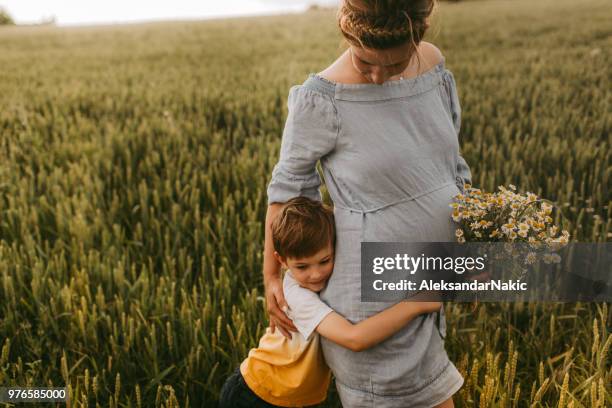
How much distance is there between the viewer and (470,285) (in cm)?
136

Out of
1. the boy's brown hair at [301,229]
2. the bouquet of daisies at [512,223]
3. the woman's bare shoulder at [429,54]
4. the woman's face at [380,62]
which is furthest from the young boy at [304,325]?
the woman's bare shoulder at [429,54]

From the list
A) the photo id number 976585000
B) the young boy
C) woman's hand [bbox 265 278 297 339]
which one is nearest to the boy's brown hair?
the young boy

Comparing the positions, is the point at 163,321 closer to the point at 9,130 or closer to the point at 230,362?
the point at 230,362

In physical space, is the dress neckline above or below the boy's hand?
above

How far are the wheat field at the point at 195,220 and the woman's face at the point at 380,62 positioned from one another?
118 mm

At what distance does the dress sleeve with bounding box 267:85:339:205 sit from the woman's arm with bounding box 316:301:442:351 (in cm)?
36

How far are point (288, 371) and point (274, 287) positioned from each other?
0.22 metres

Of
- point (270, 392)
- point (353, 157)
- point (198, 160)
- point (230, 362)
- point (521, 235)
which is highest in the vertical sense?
point (353, 157)

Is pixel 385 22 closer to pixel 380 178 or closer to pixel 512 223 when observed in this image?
pixel 380 178

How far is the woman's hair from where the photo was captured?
46.0 inches

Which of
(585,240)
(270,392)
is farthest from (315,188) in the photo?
(585,240)

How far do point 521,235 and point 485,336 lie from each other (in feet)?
2.55

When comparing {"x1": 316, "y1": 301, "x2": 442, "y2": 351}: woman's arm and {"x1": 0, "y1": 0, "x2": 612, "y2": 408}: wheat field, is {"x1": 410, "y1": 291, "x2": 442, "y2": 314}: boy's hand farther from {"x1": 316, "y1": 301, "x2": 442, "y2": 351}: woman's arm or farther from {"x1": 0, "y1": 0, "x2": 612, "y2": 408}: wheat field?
{"x1": 0, "y1": 0, "x2": 612, "y2": 408}: wheat field

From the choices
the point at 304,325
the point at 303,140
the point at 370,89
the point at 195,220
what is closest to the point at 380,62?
the point at 370,89
